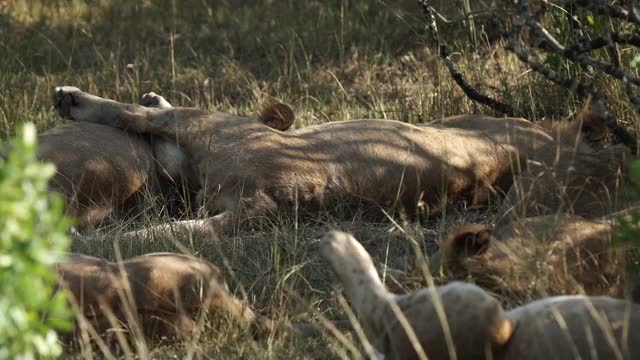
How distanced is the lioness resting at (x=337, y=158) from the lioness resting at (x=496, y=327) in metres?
1.62

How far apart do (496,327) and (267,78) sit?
16.6 ft

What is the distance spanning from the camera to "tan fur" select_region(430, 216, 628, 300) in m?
3.67

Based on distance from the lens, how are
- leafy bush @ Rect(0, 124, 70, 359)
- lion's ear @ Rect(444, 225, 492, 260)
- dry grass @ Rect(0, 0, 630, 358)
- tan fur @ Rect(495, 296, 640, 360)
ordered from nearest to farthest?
leafy bush @ Rect(0, 124, 70, 359) → tan fur @ Rect(495, 296, 640, 360) → lion's ear @ Rect(444, 225, 492, 260) → dry grass @ Rect(0, 0, 630, 358)

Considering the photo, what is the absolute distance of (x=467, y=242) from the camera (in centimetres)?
383

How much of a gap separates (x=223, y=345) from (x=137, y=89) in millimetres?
3977

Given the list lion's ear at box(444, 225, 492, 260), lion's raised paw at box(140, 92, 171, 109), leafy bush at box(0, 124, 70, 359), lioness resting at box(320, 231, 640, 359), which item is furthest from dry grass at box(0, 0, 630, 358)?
leafy bush at box(0, 124, 70, 359)

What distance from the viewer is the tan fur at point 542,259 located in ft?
12.1

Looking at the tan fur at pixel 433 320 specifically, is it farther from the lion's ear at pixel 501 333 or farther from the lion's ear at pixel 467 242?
the lion's ear at pixel 467 242

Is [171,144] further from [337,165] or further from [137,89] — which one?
[137,89]

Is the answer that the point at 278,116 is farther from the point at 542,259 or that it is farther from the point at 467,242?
the point at 542,259

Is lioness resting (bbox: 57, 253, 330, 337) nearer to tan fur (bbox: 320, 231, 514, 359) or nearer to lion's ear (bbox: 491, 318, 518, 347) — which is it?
tan fur (bbox: 320, 231, 514, 359)

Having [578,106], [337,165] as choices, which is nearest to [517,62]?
[578,106]

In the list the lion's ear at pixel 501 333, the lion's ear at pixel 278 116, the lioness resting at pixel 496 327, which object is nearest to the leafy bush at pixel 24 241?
the lioness resting at pixel 496 327

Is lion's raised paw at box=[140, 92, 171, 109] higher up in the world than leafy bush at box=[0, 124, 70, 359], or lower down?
lower down
